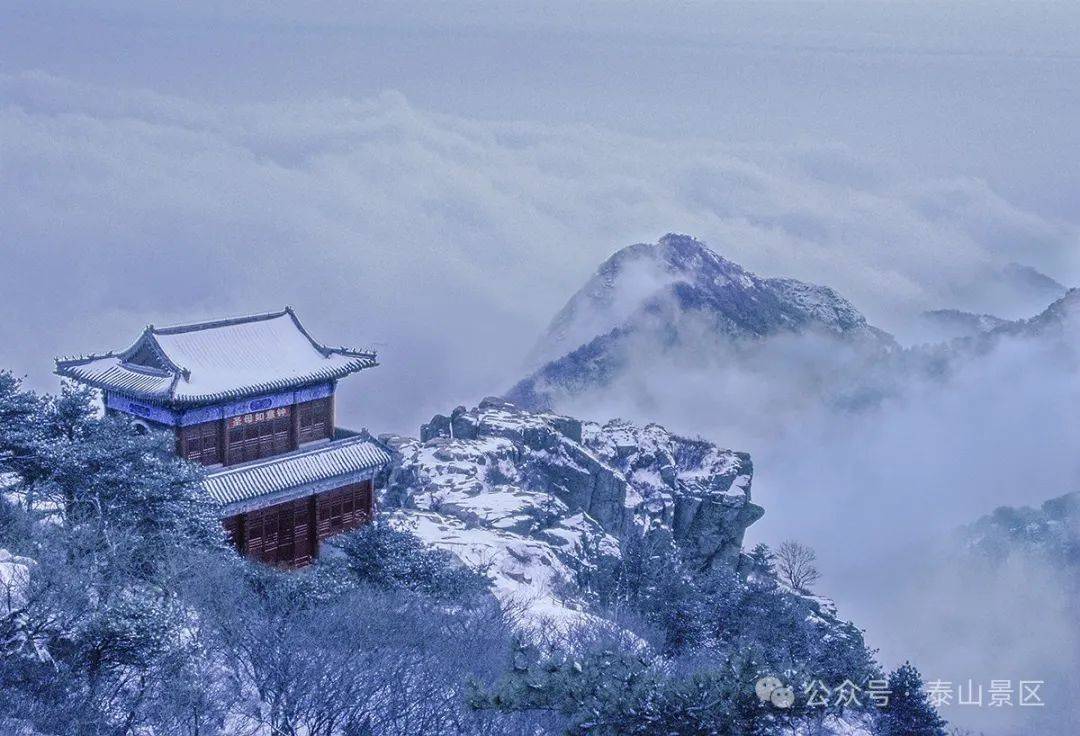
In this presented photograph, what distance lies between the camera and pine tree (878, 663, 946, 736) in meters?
22.6

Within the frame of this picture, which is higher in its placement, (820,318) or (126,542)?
(820,318)

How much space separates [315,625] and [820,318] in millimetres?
130959

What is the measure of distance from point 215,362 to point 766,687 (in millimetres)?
20203

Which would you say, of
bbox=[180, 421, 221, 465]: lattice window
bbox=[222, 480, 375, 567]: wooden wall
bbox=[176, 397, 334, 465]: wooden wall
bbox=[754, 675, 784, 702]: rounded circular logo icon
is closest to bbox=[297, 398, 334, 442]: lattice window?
bbox=[176, 397, 334, 465]: wooden wall

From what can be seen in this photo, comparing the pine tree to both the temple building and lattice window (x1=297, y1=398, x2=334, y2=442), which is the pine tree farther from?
lattice window (x1=297, y1=398, x2=334, y2=442)

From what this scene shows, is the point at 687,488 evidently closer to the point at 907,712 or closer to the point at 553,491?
the point at 553,491

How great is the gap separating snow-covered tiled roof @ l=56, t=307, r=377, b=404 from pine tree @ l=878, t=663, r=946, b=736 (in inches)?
677

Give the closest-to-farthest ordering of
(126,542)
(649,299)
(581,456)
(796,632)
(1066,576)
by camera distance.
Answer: (126,542), (796,632), (581,456), (1066,576), (649,299)

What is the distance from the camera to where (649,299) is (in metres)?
131

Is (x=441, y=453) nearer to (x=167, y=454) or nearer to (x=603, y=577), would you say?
(x=603, y=577)

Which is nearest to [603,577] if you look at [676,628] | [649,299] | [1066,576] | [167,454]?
[676,628]

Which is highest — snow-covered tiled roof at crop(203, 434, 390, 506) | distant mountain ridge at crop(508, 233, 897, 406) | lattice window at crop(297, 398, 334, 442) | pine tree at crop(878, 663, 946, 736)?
distant mountain ridge at crop(508, 233, 897, 406)

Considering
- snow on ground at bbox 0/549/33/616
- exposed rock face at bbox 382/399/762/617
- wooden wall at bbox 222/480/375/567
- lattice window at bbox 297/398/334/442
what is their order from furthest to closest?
exposed rock face at bbox 382/399/762/617, lattice window at bbox 297/398/334/442, wooden wall at bbox 222/480/375/567, snow on ground at bbox 0/549/33/616

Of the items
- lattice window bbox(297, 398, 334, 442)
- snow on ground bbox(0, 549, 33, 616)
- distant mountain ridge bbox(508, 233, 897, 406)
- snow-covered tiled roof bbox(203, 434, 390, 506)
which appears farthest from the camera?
distant mountain ridge bbox(508, 233, 897, 406)
